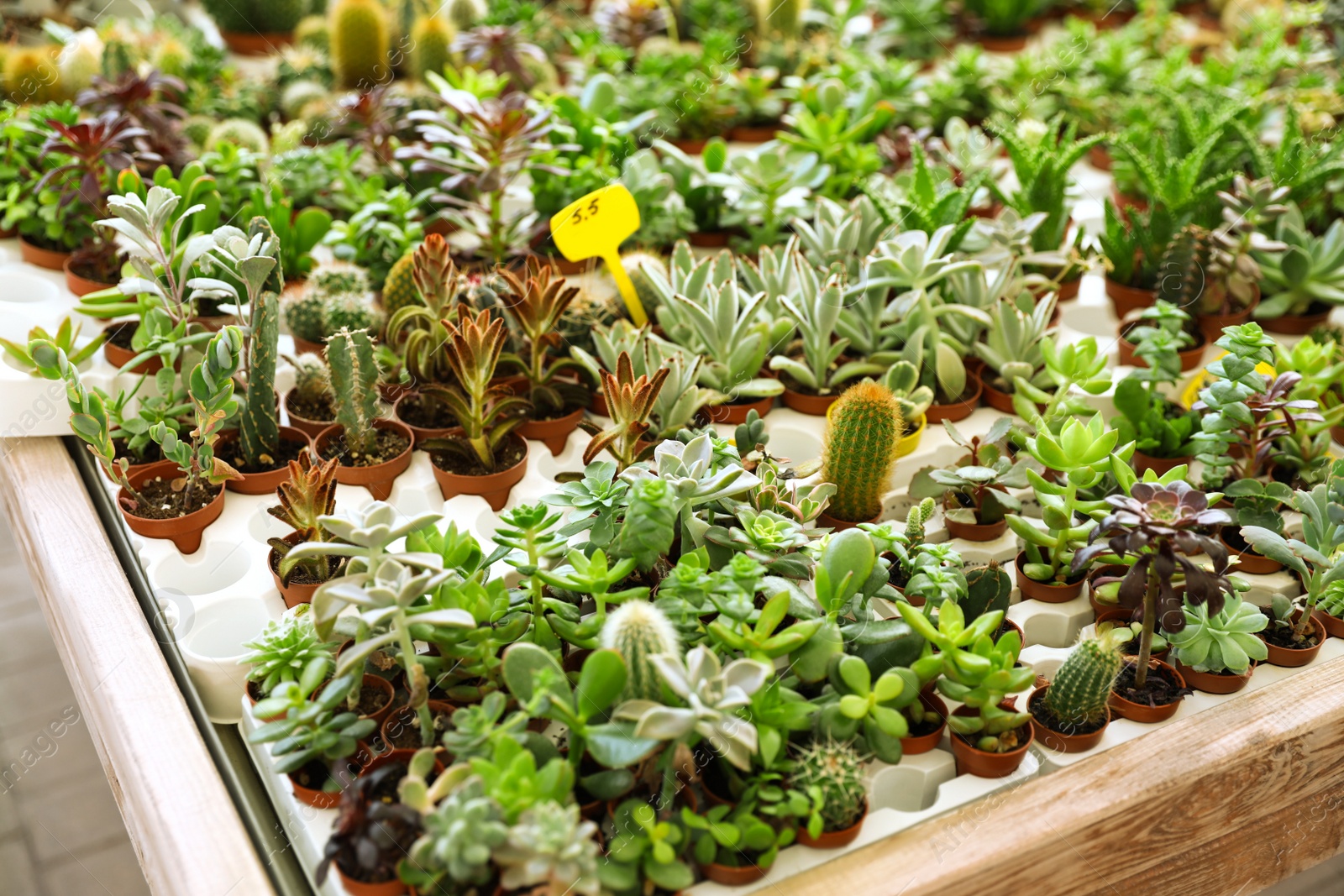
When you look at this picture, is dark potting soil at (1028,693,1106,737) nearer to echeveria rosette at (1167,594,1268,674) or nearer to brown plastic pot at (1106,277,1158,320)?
echeveria rosette at (1167,594,1268,674)

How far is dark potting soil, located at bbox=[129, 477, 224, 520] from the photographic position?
65.3 inches

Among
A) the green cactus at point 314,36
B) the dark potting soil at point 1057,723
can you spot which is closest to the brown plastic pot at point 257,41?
the green cactus at point 314,36

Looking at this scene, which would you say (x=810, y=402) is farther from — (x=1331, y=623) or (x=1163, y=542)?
(x=1331, y=623)

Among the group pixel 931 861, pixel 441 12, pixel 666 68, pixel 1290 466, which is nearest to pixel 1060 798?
pixel 931 861

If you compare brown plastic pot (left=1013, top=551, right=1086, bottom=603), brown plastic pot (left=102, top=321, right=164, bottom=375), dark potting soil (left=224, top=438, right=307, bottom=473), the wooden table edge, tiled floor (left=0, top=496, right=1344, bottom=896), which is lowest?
tiled floor (left=0, top=496, right=1344, bottom=896)

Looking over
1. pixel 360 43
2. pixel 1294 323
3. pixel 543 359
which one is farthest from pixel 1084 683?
pixel 360 43

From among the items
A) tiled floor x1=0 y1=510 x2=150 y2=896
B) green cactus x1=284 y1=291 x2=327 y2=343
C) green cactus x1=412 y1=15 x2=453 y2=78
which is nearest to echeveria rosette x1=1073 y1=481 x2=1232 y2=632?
green cactus x1=284 y1=291 x2=327 y2=343

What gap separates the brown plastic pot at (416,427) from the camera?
6.00 ft

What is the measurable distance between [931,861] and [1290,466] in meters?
1.07

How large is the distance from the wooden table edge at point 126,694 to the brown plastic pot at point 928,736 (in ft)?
2.51

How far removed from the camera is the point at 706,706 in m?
1.15

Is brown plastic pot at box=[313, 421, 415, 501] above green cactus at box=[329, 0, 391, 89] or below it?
below

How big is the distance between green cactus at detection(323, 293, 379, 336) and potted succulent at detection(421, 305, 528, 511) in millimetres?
205

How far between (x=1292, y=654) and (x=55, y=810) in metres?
2.58
